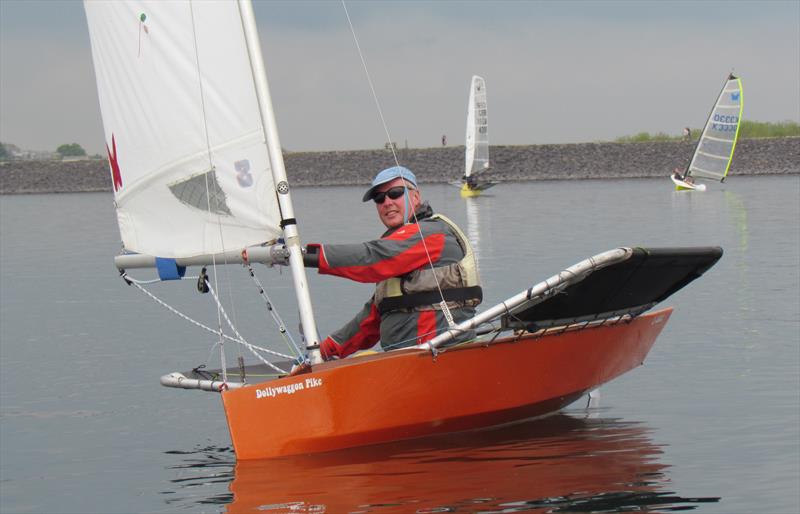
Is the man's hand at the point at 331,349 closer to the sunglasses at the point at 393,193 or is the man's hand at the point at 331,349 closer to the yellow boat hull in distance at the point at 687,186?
the sunglasses at the point at 393,193

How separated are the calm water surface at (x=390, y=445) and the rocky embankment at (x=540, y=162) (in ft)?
137

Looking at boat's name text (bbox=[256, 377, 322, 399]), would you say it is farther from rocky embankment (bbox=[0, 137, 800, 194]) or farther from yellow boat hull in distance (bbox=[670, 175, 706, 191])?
rocky embankment (bbox=[0, 137, 800, 194])

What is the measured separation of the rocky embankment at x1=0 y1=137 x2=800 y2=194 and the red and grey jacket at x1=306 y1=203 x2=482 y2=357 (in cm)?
5140

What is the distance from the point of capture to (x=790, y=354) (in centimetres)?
1003

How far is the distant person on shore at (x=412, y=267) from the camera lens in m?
6.66

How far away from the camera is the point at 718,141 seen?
43.4m

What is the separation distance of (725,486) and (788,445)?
1.04 m

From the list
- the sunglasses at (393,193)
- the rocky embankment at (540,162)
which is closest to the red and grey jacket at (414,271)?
the sunglasses at (393,193)

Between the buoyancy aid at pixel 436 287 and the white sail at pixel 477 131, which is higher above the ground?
Result: the white sail at pixel 477 131

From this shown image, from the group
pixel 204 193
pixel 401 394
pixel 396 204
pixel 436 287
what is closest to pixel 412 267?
pixel 436 287

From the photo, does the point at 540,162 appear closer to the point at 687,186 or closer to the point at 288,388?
the point at 687,186

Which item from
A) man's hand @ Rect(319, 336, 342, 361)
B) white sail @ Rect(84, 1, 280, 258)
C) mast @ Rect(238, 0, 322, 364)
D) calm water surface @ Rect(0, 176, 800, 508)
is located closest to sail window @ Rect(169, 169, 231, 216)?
white sail @ Rect(84, 1, 280, 258)

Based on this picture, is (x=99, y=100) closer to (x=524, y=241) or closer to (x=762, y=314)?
(x=762, y=314)

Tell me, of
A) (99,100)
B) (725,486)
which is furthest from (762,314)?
(99,100)
